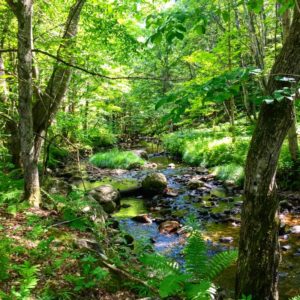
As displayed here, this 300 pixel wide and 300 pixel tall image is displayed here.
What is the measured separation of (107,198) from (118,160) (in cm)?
874

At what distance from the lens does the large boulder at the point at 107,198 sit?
32.0 ft

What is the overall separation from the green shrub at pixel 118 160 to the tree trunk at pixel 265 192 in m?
14.5

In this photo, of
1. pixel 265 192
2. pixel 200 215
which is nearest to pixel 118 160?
pixel 200 215

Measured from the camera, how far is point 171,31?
2734 mm

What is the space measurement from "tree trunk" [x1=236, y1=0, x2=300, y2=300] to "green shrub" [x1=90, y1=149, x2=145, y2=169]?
14.5m

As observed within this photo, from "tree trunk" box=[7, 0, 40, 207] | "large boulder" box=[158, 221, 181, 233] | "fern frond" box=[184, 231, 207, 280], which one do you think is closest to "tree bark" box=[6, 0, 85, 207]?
"tree trunk" box=[7, 0, 40, 207]

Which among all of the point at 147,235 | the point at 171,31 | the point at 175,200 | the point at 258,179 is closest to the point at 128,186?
the point at 175,200

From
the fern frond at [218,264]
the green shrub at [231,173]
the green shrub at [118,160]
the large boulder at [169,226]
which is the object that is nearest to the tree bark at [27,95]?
the fern frond at [218,264]

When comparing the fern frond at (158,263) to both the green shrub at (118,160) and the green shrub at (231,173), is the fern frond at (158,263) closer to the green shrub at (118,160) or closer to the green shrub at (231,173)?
A: the green shrub at (231,173)

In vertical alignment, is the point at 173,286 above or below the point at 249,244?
below

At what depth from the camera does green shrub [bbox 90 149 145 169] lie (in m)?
18.3

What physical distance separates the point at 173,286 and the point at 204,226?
5.37 metres

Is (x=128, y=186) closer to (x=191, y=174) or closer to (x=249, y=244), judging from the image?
(x=191, y=174)

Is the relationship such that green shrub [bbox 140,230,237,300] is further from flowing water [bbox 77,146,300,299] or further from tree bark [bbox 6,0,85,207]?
tree bark [bbox 6,0,85,207]
